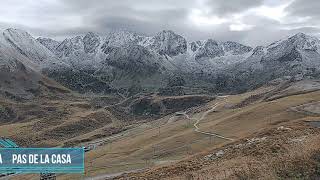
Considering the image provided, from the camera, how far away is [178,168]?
56.9 metres

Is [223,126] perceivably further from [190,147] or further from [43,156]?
[43,156]

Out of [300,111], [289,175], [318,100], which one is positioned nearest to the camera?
[289,175]

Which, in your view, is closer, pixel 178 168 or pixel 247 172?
pixel 247 172

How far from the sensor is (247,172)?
40094 mm

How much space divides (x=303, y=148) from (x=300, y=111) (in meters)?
106

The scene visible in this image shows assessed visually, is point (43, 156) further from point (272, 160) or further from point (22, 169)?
point (272, 160)

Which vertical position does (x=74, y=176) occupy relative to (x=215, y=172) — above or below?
below

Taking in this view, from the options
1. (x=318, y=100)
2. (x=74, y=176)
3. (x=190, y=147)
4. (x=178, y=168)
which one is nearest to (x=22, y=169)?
(x=178, y=168)

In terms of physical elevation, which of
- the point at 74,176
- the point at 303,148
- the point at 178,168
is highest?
the point at 303,148

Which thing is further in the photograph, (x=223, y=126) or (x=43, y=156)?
(x=223, y=126)

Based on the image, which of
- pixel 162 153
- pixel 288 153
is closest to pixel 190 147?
pixel 162 153

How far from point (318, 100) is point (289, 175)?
135 m

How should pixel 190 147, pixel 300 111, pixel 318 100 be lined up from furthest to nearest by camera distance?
pixel 318 100 < pixel 300 111 < pixel 190 147

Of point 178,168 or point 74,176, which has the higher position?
point 178,168
